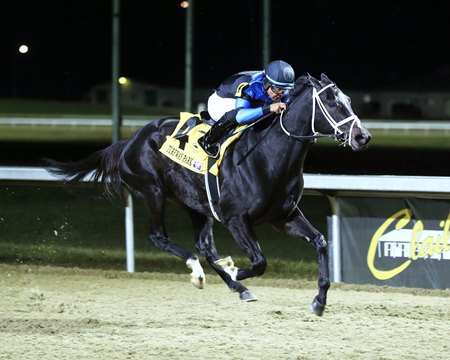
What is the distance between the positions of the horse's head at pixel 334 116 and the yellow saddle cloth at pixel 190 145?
1.92 ft

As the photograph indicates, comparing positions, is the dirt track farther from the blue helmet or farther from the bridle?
the blue helmet

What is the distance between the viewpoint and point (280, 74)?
5340 millimetres

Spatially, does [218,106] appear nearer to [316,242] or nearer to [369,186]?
[316,242]

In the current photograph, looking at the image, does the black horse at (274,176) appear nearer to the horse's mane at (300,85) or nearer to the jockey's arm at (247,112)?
the horse's mane at (300,85)

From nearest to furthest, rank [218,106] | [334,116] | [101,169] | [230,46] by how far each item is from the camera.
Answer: [334,116] < [218,106] < [101,169] < [230,46]

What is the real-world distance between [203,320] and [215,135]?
1169 millimetres

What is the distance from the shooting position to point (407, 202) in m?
7.21

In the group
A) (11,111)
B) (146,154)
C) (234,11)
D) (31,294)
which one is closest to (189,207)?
(146,154)

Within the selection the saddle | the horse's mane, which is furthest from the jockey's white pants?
the horse's mane

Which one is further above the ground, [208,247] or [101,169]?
[101,169]

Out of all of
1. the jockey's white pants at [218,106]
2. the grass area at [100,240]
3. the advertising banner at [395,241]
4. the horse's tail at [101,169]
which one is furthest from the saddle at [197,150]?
the advertising banner at [395,241]

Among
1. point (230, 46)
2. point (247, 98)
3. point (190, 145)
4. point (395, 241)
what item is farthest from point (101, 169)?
point (230, 46)

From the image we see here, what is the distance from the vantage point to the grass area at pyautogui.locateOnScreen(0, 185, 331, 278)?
854 centimetres

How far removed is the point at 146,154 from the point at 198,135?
64 cm
